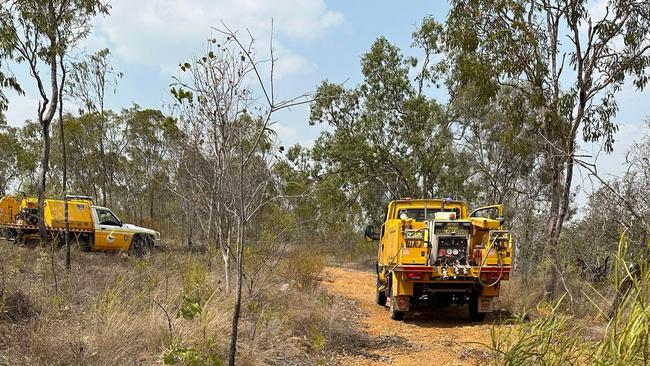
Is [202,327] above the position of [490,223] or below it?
below

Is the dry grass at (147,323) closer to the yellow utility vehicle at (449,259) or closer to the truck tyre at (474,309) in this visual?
the yellow utility vehicle at (449,259)

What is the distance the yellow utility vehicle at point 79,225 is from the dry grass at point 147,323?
335 inches

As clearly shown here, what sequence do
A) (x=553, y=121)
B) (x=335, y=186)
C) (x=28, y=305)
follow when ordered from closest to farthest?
(x=28, y=305) → (x=553, y=121) → (x=335, y=186)

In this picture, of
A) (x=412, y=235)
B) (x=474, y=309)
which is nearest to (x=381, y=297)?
(x=474, y=309)

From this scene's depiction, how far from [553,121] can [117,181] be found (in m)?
31.5

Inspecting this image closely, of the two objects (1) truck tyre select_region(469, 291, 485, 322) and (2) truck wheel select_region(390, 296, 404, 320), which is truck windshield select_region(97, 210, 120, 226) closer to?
(2) truck wheel select_region(390, 296, 404, 320)

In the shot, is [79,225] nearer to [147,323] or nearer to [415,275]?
[415,275]

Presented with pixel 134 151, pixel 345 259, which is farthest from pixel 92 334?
pixel 134 151

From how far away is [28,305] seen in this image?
20.5 ft

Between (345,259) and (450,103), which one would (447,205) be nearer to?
(450,103)

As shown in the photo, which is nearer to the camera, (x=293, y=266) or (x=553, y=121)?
(x=553, y=121)

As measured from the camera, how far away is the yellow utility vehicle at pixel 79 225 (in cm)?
1669

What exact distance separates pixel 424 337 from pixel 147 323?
14.3 feet

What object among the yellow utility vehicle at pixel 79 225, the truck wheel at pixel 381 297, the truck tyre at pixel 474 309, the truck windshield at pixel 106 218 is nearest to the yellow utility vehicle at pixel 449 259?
the truck tyre at pixel 474 309
